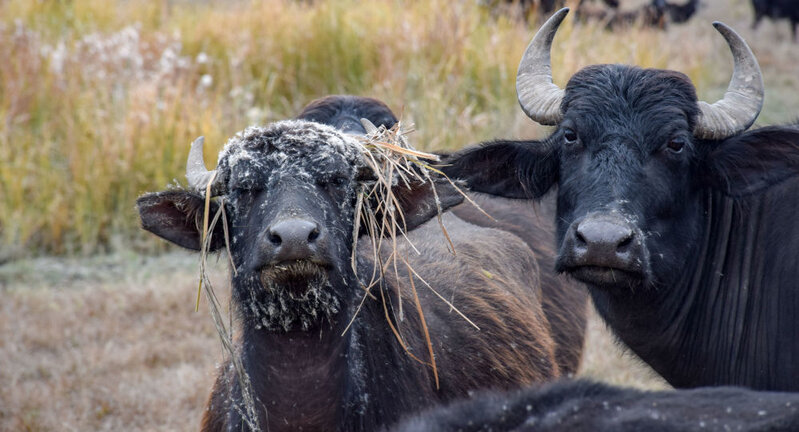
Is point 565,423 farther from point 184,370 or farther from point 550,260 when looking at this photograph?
point 184,370

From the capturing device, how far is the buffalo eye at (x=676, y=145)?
3643 mm

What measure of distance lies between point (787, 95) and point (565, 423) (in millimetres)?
12505

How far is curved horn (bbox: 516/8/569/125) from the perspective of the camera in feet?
13.2

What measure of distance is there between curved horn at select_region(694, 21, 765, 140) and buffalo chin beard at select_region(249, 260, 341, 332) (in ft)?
6.03

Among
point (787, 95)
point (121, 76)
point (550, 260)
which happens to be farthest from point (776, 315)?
point (787, 95)

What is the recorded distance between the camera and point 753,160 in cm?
366

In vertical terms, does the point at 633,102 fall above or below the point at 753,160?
above

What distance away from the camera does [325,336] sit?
3479mm

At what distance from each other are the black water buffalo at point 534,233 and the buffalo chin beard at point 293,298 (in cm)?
160


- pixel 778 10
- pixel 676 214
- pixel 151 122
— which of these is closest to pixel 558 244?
pixel 676 214

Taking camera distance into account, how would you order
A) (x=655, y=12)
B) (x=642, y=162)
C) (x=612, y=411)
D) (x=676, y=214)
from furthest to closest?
1. (x=655, y=12)
2. (x=676, y=214)
3. (x=642, y=162)
4. (x=612, y=411)

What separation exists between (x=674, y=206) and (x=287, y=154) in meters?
1.74

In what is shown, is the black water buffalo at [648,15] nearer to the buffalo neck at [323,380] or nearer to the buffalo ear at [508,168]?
the buffalo ear at [508,168]

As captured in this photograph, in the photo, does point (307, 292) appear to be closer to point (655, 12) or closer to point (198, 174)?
point (198, 174)
